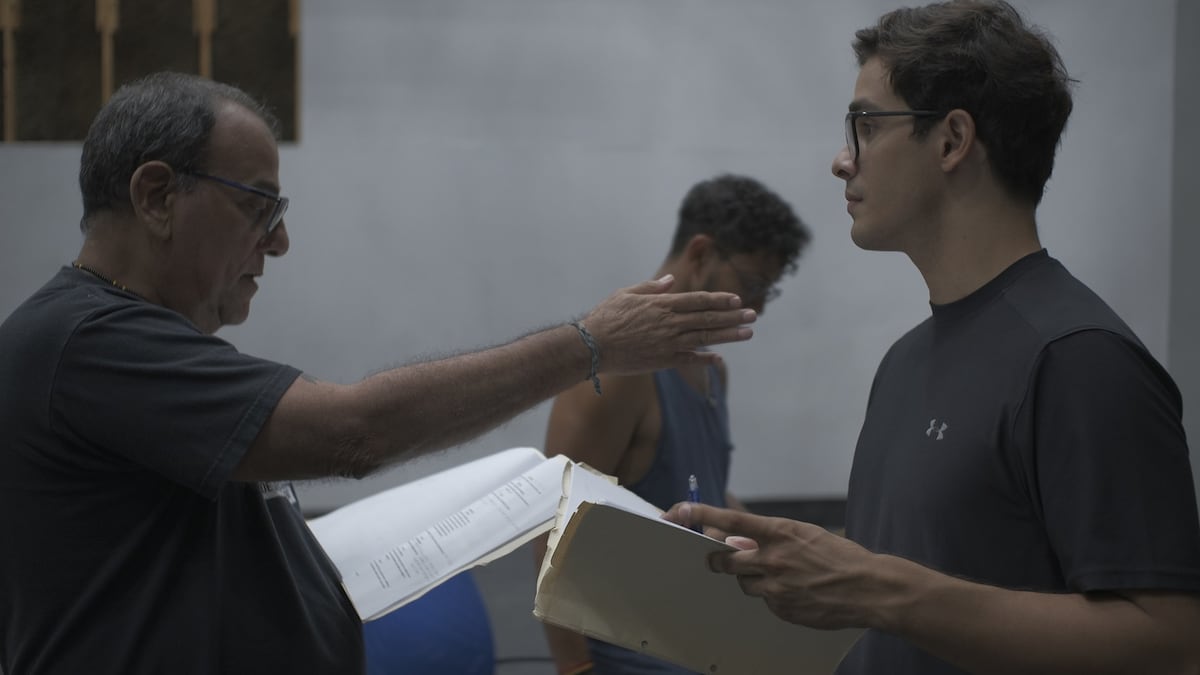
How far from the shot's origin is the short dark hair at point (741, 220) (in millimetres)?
2209

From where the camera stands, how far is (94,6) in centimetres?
328

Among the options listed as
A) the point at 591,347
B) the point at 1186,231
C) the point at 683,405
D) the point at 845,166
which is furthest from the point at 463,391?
the point at 1186,231

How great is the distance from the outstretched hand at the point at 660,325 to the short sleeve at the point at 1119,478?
0.50m

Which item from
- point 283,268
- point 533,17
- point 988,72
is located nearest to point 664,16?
point 533,17

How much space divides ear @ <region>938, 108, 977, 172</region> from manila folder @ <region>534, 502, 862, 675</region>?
1.67 ft

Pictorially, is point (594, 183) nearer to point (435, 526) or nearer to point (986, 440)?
point (435, 526)

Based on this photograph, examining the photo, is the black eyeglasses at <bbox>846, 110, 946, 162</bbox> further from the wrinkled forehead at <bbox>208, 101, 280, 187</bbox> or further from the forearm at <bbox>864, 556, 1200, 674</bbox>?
the wrinkled forehead at <bbox>208, 101, 280, 187</bbox>

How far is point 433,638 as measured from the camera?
2.31m

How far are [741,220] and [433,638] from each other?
1.14 metres

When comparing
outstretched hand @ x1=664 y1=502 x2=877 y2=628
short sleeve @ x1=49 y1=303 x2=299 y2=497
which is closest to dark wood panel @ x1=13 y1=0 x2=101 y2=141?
short sleeve @ x1=49 y1=303 x2=299 y2=497

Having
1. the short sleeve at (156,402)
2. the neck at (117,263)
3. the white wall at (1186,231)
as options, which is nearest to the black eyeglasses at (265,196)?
the neck at (117,263)

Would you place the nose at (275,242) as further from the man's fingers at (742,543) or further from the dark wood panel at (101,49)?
the dark wood panel at (101,49)

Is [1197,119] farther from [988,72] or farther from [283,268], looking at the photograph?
[283,268]

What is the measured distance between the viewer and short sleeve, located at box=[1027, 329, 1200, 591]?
0.94m
